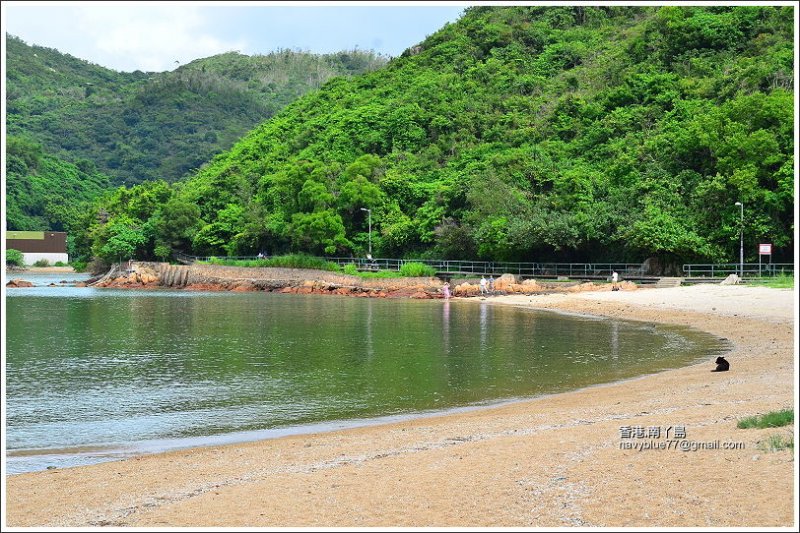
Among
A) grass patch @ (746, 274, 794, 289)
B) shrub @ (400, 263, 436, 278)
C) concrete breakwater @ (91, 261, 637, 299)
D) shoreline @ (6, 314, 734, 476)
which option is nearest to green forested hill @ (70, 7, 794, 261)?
shrub @ (400, 263, 436, 278)

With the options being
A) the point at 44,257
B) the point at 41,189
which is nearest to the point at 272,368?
the point at 44,257

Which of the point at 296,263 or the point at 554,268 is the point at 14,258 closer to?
the point at 296,263

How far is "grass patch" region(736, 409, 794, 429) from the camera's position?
11219 mm

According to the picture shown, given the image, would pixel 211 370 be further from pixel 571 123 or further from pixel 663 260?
pixel 571 123

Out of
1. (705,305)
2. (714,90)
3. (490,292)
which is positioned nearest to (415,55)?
(714,90)

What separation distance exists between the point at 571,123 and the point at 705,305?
1720 inches

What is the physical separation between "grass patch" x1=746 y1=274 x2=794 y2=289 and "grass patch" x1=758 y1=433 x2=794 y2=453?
111ft

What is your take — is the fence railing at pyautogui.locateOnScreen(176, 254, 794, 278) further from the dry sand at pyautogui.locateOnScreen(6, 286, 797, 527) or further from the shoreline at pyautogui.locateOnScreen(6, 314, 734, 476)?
the dry sand at pyautogui.locateOnScreen(6, 286, 797, 527)

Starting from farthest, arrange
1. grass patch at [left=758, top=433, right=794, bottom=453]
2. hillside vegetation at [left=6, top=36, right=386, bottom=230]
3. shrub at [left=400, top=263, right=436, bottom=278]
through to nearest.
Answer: hillside vegetation at [left=6, top=36, right=386, bottom=230] < shrub at [left=400, top=263, right=436, bottom=278] < grass patch at [left=758, top=433, right=794, bottom=453]

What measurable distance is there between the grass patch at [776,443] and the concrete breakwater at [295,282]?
42.2 metres

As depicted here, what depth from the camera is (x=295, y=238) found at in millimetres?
80438

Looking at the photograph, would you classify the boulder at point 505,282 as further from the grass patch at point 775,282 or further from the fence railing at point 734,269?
the grass patch at point 775,282

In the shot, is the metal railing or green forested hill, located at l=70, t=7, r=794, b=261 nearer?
green forested hill, located at l=70, t=7, r=794, b=261

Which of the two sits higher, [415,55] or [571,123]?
[415,55]
